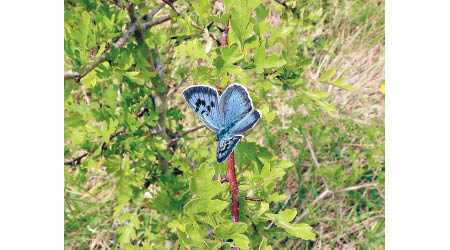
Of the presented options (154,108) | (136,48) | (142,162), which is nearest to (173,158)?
(142,162)

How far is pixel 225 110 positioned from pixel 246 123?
0.09 metres

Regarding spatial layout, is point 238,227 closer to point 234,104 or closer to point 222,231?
point 222,231

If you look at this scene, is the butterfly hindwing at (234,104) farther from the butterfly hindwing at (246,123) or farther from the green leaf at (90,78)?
the green leaf at (90,78)

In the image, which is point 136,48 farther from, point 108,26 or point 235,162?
point 235,162

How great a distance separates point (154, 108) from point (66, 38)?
609mm

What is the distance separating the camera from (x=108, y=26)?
1.24 metres

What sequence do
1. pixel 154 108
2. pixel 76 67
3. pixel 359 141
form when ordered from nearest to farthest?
pixel 76 67, pixel 154 108, pixel 359 141

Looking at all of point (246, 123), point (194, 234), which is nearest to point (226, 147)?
point (246, 123)

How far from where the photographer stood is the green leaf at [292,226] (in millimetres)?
1018

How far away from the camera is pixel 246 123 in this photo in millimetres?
1009

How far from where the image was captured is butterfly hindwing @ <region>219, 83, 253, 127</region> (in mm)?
1001

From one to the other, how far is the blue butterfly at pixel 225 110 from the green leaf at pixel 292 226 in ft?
0.84

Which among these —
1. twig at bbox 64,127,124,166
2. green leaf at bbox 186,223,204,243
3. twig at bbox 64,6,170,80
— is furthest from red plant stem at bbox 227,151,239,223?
twig at bbox 64,127,124,166

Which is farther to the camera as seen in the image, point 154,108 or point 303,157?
point 303,157
